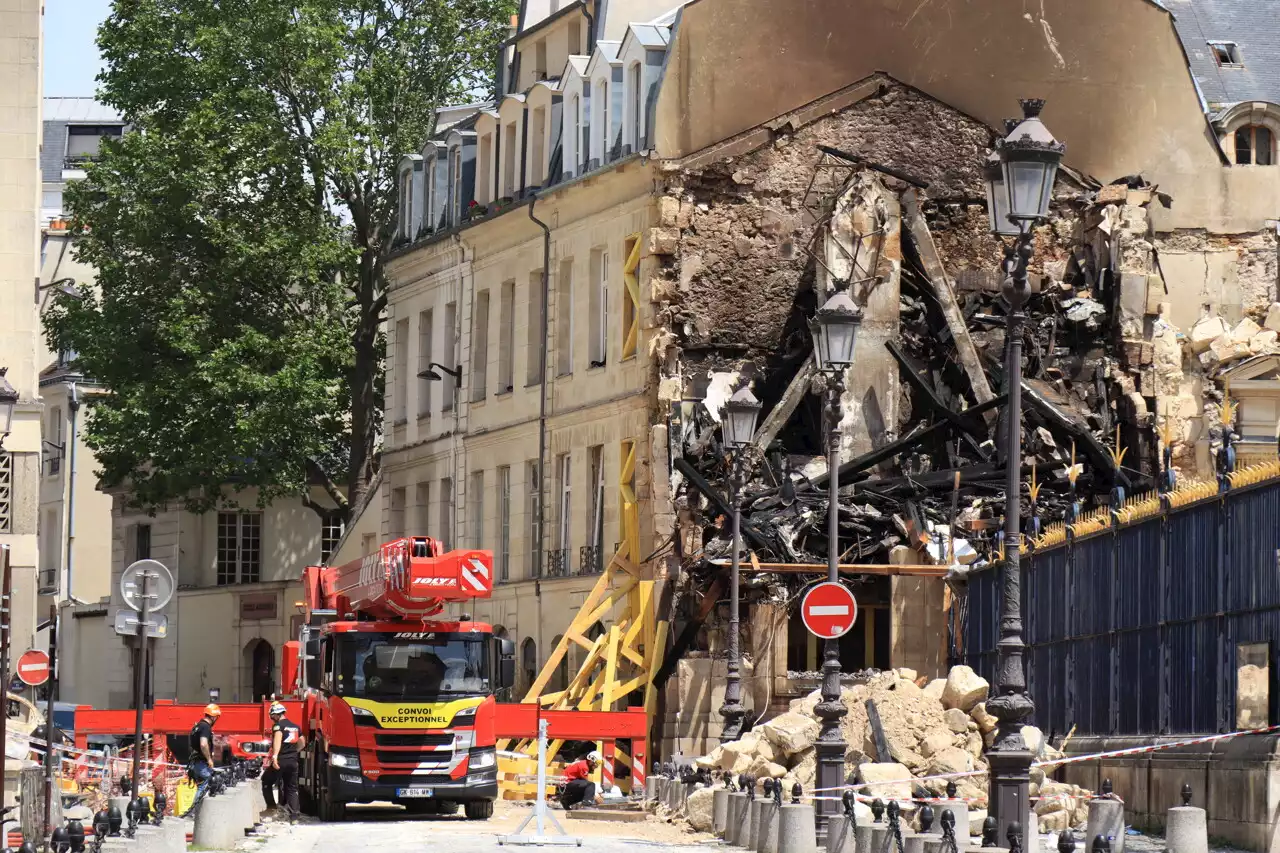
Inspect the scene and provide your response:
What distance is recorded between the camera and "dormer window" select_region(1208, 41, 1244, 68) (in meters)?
55.0

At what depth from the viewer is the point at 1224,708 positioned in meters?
22.9

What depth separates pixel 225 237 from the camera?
53.1 metres

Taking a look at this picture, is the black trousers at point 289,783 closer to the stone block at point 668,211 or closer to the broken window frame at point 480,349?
the stone block at point 668,211

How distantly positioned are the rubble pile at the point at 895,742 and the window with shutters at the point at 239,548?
3279 cm

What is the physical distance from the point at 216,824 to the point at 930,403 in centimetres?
1753

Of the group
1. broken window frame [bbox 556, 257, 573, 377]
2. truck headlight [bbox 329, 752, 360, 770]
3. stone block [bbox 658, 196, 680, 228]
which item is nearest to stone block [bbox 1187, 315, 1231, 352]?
stone block [bbox 658, 196, 680, 228]

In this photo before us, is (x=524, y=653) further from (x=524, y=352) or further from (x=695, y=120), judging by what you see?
(x=695, y=120)

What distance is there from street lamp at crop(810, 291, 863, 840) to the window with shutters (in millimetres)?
39173

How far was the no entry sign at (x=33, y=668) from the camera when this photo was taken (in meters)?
35.1

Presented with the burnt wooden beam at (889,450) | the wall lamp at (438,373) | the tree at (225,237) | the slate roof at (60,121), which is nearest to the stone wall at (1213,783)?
the burnt wooden beam at (889,450)

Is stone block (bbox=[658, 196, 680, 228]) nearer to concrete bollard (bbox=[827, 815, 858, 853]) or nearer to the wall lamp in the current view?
the wall lamp

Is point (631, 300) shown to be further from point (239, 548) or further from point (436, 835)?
point (239, 548)

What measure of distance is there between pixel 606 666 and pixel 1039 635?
11694 millimetres

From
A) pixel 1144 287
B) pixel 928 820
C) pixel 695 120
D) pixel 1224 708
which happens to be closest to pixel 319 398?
pixel 695 120
